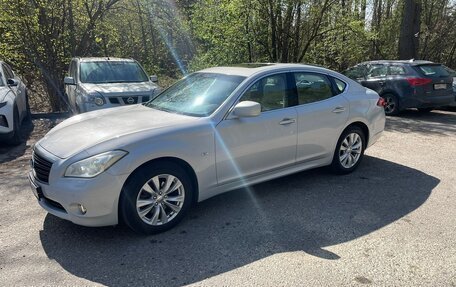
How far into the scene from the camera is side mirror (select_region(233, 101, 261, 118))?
3.90 metres

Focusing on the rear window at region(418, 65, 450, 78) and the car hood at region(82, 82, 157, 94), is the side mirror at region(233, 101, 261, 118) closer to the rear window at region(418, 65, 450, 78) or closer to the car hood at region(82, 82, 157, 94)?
the car hood at region(82, 82, 157, 94)

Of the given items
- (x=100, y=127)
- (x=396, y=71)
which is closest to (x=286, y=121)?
(x=100, y=127)

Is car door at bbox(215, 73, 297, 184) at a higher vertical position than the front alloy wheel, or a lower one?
higher

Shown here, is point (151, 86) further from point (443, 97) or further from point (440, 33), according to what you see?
point (440, 33)

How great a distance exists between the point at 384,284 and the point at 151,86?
6534 mm

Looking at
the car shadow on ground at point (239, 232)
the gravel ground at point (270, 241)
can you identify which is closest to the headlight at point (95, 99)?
the gravel ground at point (270, 241)

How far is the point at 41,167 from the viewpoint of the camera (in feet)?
11.6

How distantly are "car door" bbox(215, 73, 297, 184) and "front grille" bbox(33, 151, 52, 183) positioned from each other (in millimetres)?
1627

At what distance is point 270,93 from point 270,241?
1.78 meters

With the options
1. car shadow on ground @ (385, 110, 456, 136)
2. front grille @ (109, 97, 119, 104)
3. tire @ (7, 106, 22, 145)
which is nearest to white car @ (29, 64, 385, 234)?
front grille @ (109, 97, 119, 104)

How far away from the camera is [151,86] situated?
8.26 metres

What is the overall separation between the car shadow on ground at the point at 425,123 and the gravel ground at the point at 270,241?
360cm

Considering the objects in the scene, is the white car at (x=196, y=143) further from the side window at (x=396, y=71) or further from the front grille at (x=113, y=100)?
the side window at (x=396, y=71)

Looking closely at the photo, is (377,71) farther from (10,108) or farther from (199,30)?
(10,108)
